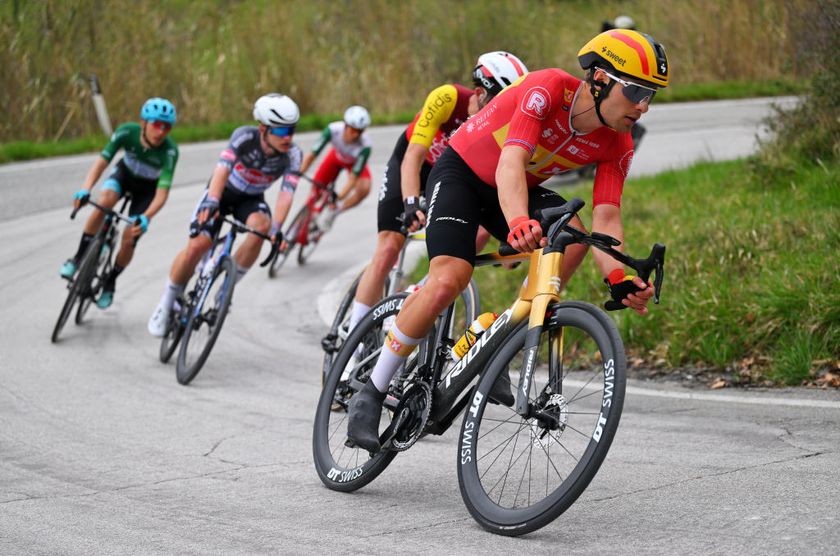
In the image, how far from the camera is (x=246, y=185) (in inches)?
382

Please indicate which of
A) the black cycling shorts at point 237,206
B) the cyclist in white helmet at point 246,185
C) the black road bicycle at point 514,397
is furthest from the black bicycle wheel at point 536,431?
the black cycling shorts at point 237,206

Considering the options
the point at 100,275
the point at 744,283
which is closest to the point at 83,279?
the point at 100,275

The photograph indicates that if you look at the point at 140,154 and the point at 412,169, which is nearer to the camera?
the point at 412,169

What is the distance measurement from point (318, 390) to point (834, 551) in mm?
4600

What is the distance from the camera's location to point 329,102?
79.4ft

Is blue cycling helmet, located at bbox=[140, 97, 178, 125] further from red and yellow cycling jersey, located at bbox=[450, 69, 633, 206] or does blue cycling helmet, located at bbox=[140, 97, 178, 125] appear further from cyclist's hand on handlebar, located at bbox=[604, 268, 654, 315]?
cyclist's hand on handlebar, located at bbox=[604, 268, 654, 315]

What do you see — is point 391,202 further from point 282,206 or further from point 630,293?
point 630,293

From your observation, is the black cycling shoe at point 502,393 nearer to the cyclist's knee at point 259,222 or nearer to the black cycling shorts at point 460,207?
the black cycling shorts at point 460,207

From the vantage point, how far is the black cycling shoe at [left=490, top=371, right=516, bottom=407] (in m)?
4.86

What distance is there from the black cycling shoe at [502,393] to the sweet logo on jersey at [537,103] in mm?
1124

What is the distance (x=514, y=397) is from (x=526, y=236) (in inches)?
30.3

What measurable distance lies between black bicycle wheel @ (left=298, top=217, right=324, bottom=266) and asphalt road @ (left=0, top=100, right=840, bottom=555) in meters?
2.89

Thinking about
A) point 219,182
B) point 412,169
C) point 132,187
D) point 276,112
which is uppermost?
point 412,169

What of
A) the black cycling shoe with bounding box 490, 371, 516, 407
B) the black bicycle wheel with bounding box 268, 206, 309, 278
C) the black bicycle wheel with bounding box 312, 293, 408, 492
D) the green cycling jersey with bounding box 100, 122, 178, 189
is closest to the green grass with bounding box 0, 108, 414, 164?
the black bicycle wheel with bounding box 268, 206, 309, 278
